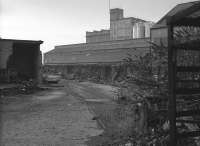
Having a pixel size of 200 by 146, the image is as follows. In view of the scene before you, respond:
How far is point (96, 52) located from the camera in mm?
48438

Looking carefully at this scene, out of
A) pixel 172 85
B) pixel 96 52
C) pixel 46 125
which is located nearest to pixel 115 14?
pixel 96 52

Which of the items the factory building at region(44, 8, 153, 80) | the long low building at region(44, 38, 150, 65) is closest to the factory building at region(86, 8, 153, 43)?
the factory building at region(44, 8, 153, 80)

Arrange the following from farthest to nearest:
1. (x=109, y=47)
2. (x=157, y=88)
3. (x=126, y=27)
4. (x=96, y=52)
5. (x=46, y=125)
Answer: (x=126, y=27)
(x=96, y=52)
(x=109, y=47)
(x=46, y=125)
(x=157, y=88)

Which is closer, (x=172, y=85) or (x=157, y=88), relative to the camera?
(x=172, y=85)

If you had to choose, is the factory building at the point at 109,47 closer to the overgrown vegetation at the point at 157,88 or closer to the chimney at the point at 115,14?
the chimney at the point at 115,14

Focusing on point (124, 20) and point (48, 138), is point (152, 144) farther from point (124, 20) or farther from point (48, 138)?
point (124, 20)

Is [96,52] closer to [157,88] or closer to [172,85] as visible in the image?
[157,88]

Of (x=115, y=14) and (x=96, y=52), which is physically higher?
(x=115, y=14)

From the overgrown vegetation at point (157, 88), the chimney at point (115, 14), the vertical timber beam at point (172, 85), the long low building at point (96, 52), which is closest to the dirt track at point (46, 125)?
the overgrown vegetation at point (157, 88)

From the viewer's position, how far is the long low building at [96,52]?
42062mm

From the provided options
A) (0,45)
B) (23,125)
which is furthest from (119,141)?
(0,45)

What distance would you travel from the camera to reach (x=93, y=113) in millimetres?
12695

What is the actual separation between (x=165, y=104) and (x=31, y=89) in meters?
16.2

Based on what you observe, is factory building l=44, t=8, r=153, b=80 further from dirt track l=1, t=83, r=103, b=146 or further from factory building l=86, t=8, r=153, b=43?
dirt track l=1, t=83, r=103, b=146
